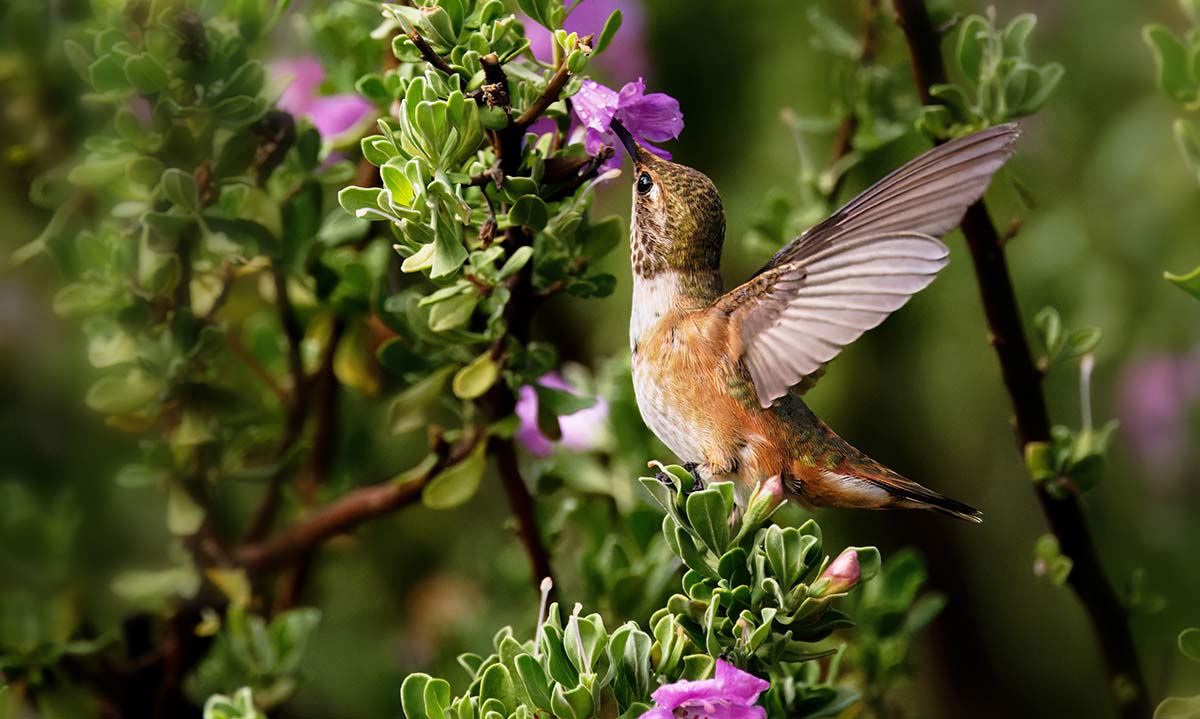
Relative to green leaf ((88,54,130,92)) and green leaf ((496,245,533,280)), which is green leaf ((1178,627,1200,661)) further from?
green leaf ((88,54,130,92))

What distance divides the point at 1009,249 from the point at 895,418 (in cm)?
37

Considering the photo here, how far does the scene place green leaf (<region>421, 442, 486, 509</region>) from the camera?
112cm

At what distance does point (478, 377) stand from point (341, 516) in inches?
13.8

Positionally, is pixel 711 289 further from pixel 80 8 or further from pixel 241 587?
pixel 80 8

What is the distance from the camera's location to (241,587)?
52.4 inches

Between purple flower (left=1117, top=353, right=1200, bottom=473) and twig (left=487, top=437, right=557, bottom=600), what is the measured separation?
1.58 m

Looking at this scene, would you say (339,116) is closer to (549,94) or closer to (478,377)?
(478,377)

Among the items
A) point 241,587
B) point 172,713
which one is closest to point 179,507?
point 241,587

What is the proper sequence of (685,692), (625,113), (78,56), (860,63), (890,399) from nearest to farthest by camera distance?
(685,692) → (625,113) → (78,56) → (860,63) → (890,399)

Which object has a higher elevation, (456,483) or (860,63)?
(860,63)

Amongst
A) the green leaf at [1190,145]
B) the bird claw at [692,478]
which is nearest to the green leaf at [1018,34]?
the green leaf at [1190,145]

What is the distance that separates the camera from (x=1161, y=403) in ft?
7.88

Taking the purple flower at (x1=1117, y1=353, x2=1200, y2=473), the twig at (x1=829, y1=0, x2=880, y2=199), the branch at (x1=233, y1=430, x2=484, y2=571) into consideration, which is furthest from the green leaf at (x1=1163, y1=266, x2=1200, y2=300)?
the purple flower at (x1=1117, y1=353, x2=1200, y2=473)

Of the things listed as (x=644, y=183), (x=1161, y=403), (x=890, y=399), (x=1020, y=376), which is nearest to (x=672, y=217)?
(x=644, y=183)
